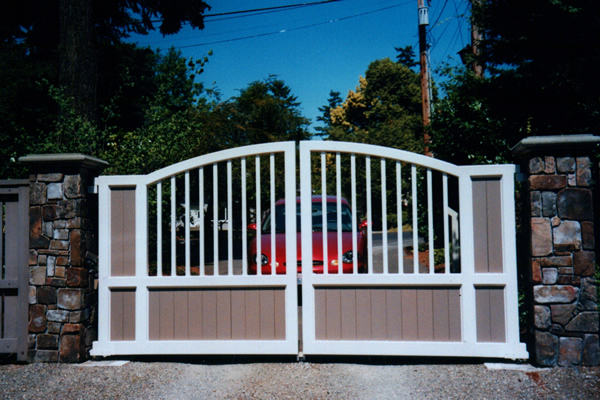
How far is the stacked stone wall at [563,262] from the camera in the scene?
12.6 feet

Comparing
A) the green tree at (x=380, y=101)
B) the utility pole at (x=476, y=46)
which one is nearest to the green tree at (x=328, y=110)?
the green tree at (x=380, y=101)

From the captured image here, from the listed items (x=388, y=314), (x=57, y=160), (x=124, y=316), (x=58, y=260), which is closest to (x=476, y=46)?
(x=388, y=314)

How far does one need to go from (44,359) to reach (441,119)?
5.95 m

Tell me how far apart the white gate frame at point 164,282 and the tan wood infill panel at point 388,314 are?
0.32 metres

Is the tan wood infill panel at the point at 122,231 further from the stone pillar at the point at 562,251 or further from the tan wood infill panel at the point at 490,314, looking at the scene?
the stone pillar at the point at 562,251

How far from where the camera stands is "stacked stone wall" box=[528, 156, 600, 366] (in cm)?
385

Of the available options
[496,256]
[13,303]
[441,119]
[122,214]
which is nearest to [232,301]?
[122,214]

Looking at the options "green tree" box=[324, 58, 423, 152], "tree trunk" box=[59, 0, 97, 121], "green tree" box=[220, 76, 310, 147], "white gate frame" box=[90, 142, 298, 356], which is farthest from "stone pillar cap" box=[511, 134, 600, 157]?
"green tree" box=[324, 58, 423, 152]

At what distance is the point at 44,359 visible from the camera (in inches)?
167

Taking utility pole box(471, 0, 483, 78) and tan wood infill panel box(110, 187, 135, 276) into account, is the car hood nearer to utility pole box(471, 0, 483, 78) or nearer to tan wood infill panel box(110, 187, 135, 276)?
tan wood infill panel box(110, 187, 135, 276)

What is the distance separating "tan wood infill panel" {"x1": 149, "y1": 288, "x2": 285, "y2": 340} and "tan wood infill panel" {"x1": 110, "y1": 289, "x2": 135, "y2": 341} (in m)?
0.18

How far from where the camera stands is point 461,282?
4.03 metres

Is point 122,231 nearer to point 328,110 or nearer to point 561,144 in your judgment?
point 561,144

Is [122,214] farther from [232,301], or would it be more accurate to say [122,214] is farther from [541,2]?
[541,2]
